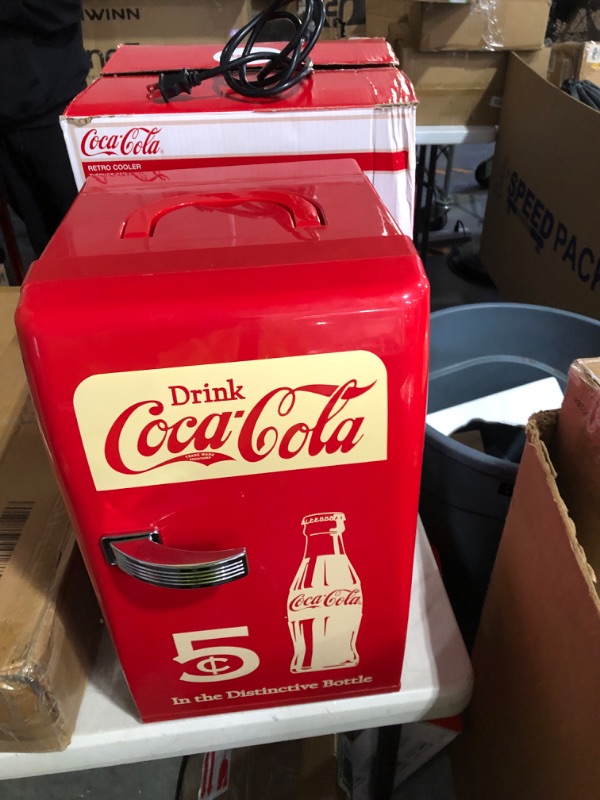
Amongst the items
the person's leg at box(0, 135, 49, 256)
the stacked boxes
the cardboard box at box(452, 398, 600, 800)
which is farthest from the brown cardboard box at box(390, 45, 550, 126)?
the cardboard box at box(452, 398, 600, 800)

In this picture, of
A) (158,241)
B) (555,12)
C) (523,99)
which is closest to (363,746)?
(158,241)

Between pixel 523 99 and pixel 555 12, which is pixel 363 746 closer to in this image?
pixel 523 99

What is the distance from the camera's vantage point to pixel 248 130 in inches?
24.4

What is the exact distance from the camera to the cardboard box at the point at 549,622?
418 mm

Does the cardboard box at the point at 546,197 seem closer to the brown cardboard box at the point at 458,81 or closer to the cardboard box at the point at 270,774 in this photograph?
the brown cardboard box at the point at 458,81

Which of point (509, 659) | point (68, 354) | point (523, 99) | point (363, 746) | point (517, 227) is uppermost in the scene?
point (68, 354)

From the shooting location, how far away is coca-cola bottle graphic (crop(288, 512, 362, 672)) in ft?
1.36

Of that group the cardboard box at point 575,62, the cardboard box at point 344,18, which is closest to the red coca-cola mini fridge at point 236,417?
the cardboard box at point 575,62

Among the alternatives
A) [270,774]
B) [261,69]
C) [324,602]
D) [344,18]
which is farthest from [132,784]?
[344,18]

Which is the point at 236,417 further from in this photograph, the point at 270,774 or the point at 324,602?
the point at 270,774

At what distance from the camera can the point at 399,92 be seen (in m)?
0.63

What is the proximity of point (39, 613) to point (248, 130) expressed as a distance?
18.6 inches

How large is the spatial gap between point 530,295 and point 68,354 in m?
1.40

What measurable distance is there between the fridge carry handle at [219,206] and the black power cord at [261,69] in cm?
23
